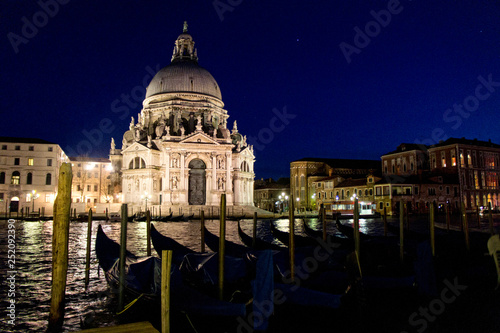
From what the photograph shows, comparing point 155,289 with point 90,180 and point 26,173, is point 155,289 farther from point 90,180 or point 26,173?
point 90,180

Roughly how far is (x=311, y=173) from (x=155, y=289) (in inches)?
1876

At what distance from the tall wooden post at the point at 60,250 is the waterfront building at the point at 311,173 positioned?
46.1 m

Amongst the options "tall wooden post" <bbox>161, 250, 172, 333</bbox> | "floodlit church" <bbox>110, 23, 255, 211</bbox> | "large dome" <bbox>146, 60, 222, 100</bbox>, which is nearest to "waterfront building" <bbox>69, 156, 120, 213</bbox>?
"floodlit church" <bbox>110, 23, 255, 211</bbox>

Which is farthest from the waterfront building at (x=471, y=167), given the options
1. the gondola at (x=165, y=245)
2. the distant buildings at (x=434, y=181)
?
the gondola at (x=165, y=245)

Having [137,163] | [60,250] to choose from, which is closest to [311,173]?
[137,163]

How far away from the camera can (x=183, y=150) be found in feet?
119

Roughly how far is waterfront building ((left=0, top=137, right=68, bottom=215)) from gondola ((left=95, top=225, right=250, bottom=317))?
34.7 m

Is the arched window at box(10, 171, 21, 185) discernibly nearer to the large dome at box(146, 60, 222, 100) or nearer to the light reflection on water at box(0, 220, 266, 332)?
the large dome at box(146, 60, 222, 100)

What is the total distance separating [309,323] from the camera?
602cm

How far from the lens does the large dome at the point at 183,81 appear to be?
43062 mm

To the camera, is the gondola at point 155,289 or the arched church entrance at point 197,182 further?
the arched church entrance at point 197,182

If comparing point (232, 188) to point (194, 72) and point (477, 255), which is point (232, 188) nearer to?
point (194, 72)

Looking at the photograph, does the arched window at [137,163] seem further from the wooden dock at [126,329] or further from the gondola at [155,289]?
the wooden dock at [126,329]

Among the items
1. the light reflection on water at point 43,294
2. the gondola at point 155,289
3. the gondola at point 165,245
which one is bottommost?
the light reflection on water at point 43,294
